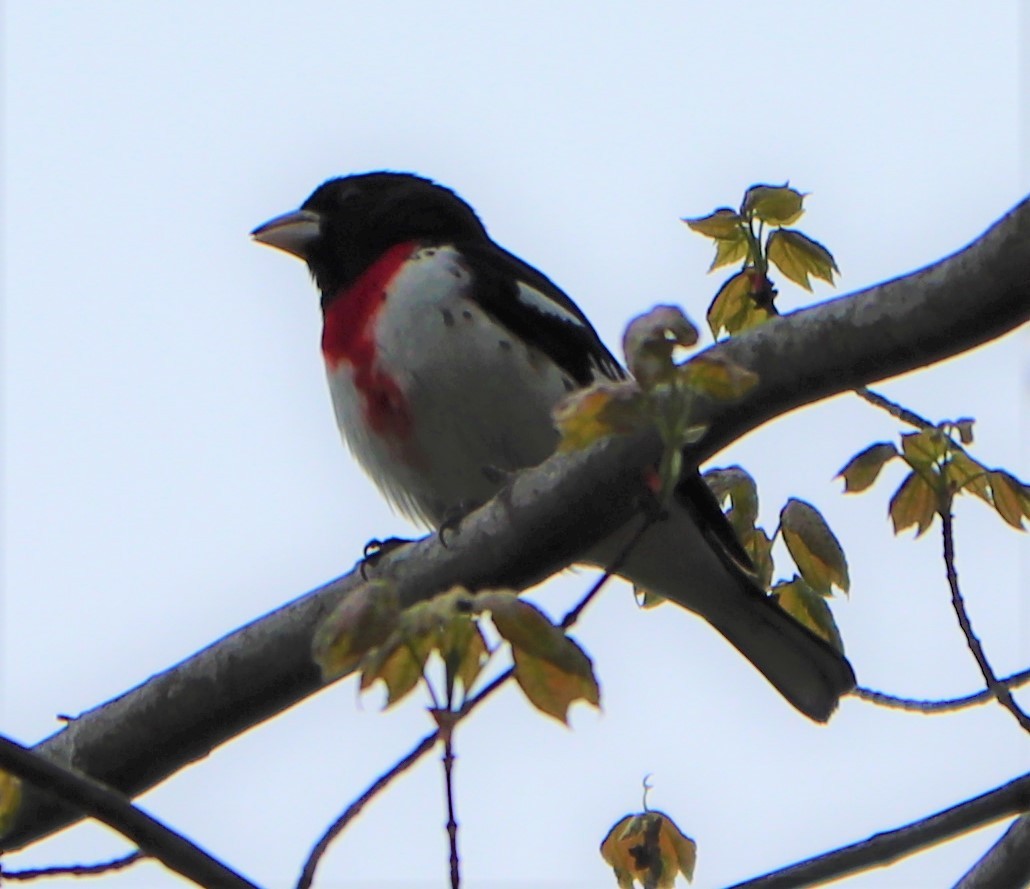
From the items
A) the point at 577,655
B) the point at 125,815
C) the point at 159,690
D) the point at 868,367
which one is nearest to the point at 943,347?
the point at 868,367

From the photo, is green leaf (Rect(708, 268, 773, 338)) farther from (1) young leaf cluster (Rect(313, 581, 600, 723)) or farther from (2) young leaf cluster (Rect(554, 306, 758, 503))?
(1) young leaf cluster (Rect(313, 581, 600, 723))

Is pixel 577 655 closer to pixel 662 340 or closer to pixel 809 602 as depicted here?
pixel 662 340

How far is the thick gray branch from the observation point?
2635 mm

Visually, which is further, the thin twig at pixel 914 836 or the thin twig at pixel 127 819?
the thin twig at pixel 914 836

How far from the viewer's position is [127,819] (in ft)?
7.45

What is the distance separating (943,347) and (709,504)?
162 centimetres

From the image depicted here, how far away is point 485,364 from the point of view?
13.5ft

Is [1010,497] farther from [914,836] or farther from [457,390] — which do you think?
[457,390]

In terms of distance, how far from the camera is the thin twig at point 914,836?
279cm

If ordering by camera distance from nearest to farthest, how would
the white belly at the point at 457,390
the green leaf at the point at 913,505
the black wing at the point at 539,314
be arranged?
the green leaf at the point at 913,505
the white belly at the point at 457,390
the black wing at the point at 539,314

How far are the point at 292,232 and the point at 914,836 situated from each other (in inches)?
116

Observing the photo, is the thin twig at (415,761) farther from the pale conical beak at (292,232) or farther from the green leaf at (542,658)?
the pale conical beak at (292,232)

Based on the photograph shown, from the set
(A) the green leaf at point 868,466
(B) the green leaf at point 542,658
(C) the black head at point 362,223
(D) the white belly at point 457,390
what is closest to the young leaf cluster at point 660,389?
(B) the green leaf at point 542,658

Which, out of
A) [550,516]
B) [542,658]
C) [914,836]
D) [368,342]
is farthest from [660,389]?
[368,342]
